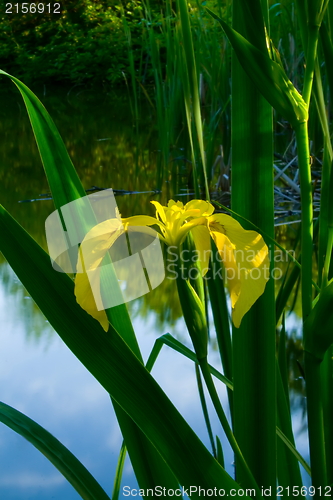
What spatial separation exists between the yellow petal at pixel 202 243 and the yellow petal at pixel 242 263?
0.01m

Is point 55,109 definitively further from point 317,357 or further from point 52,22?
point 317,357

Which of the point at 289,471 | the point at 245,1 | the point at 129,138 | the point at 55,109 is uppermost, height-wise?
the point at 55,109

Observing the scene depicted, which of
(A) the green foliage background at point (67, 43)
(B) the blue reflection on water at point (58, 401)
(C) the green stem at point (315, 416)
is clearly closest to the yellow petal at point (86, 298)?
(C) the green stem at point (315, 416)

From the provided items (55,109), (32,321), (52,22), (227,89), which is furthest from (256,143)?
(52,22)

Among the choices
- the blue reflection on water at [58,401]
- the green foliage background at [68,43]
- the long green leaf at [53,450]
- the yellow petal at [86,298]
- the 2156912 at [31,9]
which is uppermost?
the 2156912 at [31,9]

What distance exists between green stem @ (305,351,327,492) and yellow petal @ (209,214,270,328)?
2.4 inches

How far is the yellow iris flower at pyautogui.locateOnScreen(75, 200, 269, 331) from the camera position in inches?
7.1

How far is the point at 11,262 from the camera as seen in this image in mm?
192

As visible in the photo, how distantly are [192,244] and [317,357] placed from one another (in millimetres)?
80

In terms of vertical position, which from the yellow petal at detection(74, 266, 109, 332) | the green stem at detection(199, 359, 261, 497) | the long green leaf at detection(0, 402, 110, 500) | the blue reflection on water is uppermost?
the yellow petal at detection(74, 266, 109, 332)

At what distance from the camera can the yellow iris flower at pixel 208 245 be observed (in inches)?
7.1

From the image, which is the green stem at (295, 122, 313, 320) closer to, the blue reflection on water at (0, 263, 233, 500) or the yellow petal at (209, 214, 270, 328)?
the yellow petal at (209, 214, 270, 328)

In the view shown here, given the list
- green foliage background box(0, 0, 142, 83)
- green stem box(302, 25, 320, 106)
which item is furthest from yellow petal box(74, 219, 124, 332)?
green foliage background box(0, 0, 142, 83)

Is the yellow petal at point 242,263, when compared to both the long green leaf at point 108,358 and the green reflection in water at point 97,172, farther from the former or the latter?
the green reflection in water at point 97,172
